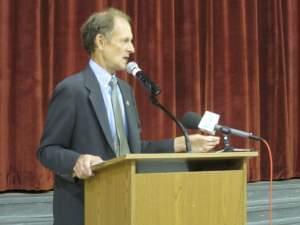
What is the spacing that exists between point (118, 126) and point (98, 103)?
0.10m

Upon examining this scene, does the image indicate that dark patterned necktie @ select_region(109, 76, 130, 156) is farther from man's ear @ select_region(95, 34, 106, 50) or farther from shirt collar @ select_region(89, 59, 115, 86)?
man's ear @ select_region(95, 34, 106, 50)

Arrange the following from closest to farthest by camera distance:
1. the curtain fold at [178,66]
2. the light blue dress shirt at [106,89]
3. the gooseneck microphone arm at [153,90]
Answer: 1. the gooseneck microphone arm at [153,90]
2. the light blue dress shirt at [106,89]
3. the curtain fold at [178,66]

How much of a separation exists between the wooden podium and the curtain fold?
5.80 feet

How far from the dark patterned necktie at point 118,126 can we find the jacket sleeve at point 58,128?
0.48ft

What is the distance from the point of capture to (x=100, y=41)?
218 cm

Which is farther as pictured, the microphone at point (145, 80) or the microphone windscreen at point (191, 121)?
the microphone windscreen at point (191, 121)

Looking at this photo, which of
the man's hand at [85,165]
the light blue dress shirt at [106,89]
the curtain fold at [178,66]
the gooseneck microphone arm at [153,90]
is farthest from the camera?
the curtain fold at [178,66]

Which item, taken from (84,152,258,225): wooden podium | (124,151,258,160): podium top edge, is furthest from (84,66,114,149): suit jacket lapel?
(124,151,258,160): podium top edge

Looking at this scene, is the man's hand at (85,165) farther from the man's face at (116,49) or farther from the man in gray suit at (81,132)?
the man's face at (116,49)

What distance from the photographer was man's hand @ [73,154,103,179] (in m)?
1.79

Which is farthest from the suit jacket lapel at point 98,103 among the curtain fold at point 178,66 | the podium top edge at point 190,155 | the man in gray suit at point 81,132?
the curtain fold at point 178,66

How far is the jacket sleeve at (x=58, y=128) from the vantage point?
198 cm

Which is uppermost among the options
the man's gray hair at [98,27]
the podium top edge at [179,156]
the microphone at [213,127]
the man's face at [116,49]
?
the man's gray hair at [98,27]

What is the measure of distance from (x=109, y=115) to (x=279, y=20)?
3.12 meters
